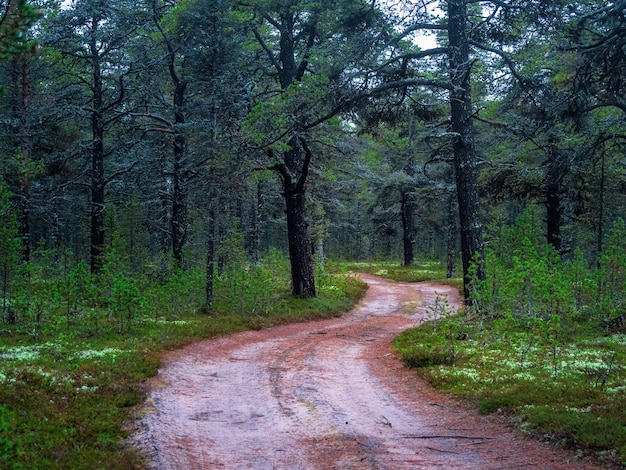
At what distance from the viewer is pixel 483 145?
30.0 metres

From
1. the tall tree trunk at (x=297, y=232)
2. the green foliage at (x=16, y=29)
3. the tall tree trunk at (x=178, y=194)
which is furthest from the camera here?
the tall tree trunk at (x=178, y=194)

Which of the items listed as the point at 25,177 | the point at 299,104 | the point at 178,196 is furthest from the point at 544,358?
the point at 178,196

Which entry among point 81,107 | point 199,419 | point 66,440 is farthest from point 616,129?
point 81,107

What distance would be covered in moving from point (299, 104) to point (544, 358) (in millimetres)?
8131

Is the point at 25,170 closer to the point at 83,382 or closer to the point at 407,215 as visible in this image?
the point at 83,382

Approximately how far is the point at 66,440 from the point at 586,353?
9026 millimetres

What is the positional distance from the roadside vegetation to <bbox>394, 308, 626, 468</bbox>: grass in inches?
0.5

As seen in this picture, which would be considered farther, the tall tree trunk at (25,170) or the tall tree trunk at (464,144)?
the tall tree trunk at (25,170)

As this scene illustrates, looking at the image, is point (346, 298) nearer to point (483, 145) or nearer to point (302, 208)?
point (302, 208)

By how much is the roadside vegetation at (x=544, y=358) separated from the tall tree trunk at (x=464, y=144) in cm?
71

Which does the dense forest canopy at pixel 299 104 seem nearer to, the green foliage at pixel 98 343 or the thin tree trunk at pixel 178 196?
the thin tree trunk at pixel 178 196

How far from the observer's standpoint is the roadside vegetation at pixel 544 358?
19.6ft

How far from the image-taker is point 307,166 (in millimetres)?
17453

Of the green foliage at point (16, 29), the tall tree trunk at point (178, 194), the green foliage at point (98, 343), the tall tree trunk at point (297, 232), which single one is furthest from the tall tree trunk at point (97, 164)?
the green foliage at point (16, 29)
